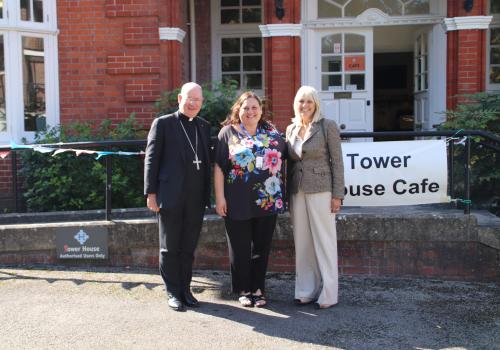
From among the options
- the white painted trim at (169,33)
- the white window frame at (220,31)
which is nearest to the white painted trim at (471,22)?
the white window frame at (220,31)

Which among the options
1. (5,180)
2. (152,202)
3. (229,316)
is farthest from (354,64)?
(229,316)

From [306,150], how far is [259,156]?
388mm

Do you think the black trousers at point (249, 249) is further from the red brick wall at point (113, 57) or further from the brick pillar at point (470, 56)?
the brick pillar at point (470, 56)

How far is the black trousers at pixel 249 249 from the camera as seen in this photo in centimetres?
493

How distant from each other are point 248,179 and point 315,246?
80cm

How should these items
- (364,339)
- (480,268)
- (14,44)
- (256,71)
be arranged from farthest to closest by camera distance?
(256,71) → (14,44) → (480,268) → (364,339)

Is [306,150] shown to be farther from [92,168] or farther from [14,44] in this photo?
[14,44]

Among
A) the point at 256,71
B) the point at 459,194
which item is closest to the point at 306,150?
the point at 459,194

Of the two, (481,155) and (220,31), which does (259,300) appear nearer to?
(481,155)

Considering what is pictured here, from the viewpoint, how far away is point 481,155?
6.69 m

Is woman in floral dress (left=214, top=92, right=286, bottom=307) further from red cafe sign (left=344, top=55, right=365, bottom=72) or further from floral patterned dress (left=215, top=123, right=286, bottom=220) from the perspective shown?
red cafe sign (left=344, top=55, right=365, bottom=72)

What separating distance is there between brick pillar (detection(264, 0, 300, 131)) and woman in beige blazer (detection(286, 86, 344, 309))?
4010 millimetres

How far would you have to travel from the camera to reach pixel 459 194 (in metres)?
6.14

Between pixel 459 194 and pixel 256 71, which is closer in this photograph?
pixel 459 194
